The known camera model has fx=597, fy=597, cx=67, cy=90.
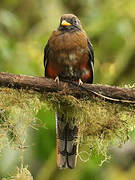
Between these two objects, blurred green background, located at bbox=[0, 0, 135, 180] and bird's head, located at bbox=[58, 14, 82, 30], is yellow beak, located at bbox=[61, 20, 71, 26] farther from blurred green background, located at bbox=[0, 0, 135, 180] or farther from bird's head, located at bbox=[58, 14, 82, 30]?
blurred green background, located at bbox=[0, 0, 135, 180]

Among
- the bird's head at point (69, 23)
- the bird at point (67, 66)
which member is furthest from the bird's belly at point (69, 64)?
the bird's head at point (69, 23)

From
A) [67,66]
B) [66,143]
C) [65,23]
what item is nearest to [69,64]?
[67,66]

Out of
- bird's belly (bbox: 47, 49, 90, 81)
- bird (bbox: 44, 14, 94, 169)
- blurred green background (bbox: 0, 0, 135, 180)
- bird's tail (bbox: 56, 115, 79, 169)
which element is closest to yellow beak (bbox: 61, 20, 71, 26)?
bird (bbox: 44, 14, 94, 169)

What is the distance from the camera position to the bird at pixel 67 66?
16.2 ft

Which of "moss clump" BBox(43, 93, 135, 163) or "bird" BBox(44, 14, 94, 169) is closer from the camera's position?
"moss clump" BBox(43, 93, 135, 163)

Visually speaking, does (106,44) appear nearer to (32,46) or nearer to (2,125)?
(32,46)

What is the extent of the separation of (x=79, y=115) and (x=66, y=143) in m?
0.39

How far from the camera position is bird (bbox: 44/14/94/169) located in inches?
195

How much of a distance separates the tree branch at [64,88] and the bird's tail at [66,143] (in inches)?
16.3

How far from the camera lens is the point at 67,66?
5.14 meters

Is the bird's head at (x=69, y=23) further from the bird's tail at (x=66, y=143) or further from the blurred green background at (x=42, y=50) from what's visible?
the bird's tail at (x=66, y=143)

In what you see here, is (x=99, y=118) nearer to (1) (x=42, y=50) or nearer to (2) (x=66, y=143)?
(2) (x=66, y=143)

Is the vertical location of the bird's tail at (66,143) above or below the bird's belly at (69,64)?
below

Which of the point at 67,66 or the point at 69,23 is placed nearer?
the point at 67,66
